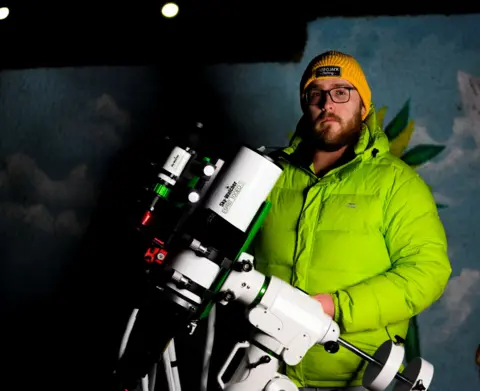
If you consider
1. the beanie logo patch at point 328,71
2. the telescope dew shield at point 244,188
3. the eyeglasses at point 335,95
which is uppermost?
the beanie logo patch at point 328,71

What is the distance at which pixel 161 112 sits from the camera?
2924 mm

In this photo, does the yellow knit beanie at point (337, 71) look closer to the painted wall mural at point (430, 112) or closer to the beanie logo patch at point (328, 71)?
the beanie logo patch at point (328, 71)

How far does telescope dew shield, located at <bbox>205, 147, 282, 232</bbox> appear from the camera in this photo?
1.62 m

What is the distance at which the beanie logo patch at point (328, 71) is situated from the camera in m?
2.17

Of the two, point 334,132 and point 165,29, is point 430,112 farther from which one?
point 165,29

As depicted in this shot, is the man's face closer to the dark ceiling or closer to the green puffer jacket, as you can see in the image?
the green puffer jacket

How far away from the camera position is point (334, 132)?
213 cm

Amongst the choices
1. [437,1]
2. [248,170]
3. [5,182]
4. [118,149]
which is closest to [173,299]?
[248,170]

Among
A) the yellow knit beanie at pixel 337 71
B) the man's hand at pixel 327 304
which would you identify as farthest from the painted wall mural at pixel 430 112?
the man's hand at pixel 327 304

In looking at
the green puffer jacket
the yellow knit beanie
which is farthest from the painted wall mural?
the green puffer jacket

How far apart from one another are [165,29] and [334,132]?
98 centimetres

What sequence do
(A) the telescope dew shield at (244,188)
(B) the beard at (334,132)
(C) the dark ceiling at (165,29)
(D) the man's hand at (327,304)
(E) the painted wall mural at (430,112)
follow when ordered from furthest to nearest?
(E) the painted wall mural at (430,112) < (C) the dark ceiling at (165,29) < (B) the beard at (334,132) < (D) the man's hand at (327,304) < (A) the telescope dew shield at (244,188)

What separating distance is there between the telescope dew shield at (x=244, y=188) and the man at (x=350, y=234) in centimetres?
34

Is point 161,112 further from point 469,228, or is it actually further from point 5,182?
point 469,228
